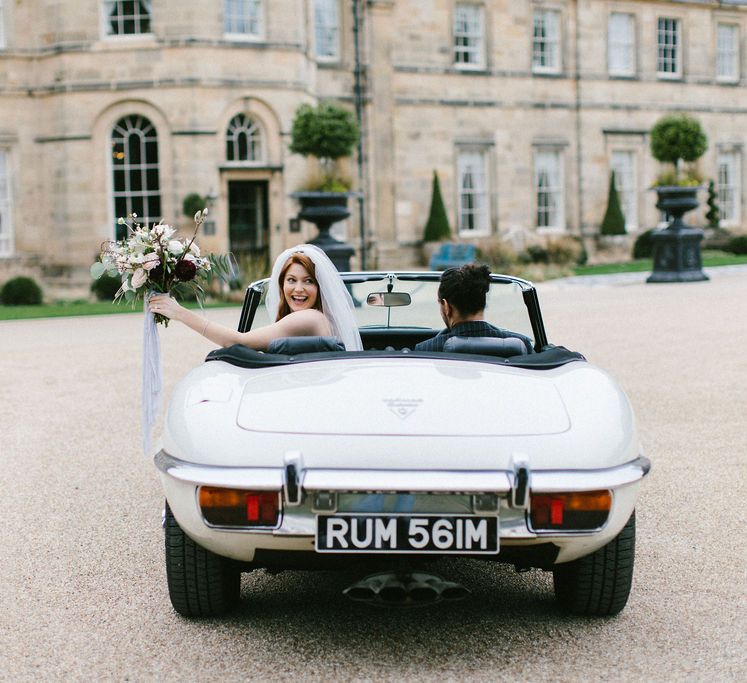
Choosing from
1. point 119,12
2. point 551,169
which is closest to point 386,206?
point 551,169

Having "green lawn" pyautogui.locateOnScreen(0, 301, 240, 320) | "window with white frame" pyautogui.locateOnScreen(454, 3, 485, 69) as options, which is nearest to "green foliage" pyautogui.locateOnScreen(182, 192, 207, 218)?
"green lawn" pyautogui.locateOnScreen(0, 301, 240, 320)

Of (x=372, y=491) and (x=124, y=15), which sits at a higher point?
(x=124, y=15)

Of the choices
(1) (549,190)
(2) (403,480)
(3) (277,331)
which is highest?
(1) (549,190)

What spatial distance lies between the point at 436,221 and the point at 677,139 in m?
7.27

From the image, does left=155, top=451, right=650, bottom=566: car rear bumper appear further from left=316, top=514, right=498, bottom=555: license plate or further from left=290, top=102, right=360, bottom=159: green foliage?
left=290, top=102, right=360, bottom=159: green foliage

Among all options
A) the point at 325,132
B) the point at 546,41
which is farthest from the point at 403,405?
the point at 546,41

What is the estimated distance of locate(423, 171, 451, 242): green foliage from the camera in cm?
3102

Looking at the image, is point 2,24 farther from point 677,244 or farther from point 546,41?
point 677,244

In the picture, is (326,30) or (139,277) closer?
(139,277)

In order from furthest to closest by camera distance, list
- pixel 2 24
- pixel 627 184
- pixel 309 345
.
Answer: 1. pixel 627 184
2. pixel 2 24
3. pixel 309 345

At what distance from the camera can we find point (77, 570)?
493cm

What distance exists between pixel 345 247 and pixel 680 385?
11.5m

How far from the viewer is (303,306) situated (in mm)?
5051

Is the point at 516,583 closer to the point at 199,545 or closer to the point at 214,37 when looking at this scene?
the point at 199,545
